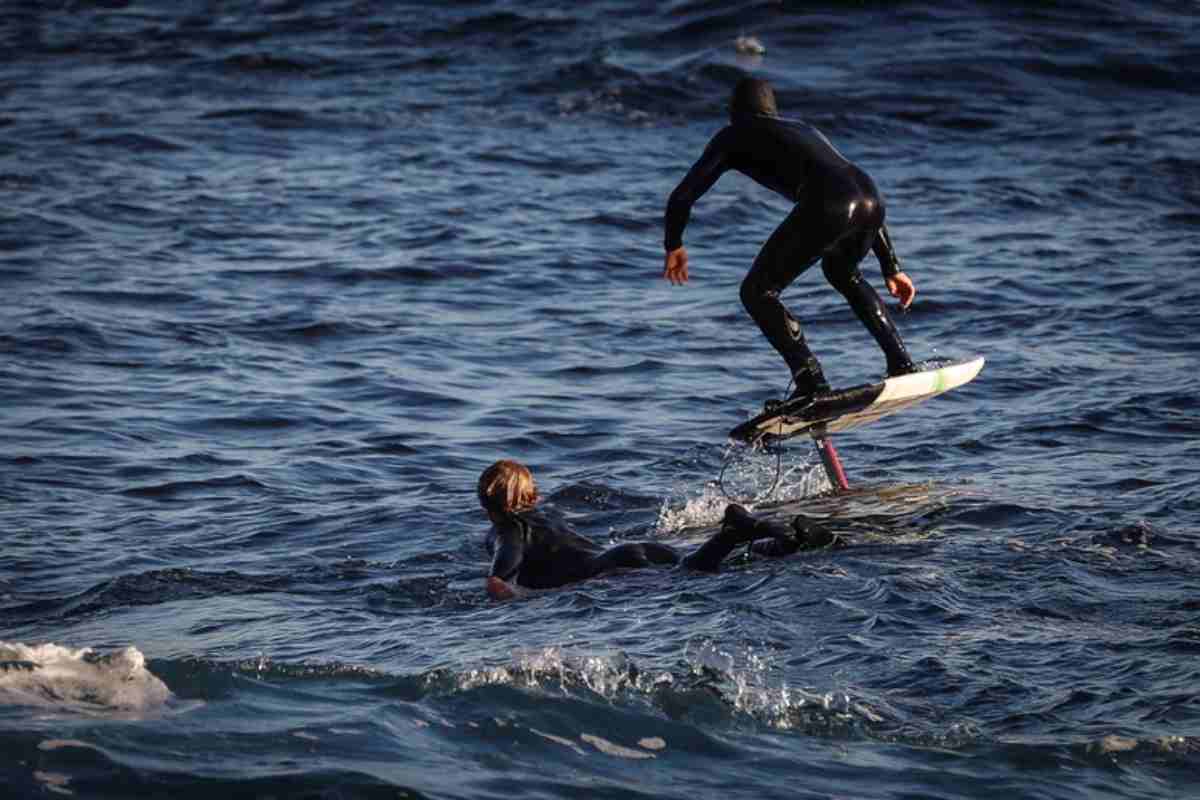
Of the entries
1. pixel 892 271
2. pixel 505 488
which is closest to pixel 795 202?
pixel 892 271

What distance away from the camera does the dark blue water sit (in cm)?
777

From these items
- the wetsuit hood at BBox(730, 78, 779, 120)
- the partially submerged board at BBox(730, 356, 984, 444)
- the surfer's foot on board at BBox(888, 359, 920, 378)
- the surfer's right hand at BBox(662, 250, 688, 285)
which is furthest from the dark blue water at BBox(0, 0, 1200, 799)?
the wetsuit hood at BBox(730, 78, 779, 120)

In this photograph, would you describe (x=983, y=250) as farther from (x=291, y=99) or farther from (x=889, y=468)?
(x=291, y=99)

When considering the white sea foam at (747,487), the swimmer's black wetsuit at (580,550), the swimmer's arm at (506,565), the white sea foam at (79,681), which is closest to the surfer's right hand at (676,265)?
the white sea foam at (747,487)

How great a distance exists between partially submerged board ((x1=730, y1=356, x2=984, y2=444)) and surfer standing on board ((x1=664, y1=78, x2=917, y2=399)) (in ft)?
0.44

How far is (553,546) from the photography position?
10562 millimetres

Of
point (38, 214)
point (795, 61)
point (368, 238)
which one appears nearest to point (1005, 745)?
point (368, 238)

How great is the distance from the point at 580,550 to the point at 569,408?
16.7 ft

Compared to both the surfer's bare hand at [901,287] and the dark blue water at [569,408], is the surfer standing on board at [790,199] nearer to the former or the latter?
the surfer's bare hand at [901,287]

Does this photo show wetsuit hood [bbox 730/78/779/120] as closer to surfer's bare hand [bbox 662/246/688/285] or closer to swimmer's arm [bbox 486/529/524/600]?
surfer's bare hand [bbox 662/246/688/285]

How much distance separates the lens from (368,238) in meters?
21.8

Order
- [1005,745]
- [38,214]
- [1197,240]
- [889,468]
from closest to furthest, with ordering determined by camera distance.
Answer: [1005,745] → [889,468] → [1197,240] → [38,214]

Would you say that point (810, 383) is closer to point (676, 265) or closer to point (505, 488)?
point (676, 265)

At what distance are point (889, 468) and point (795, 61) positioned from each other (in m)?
16.6
